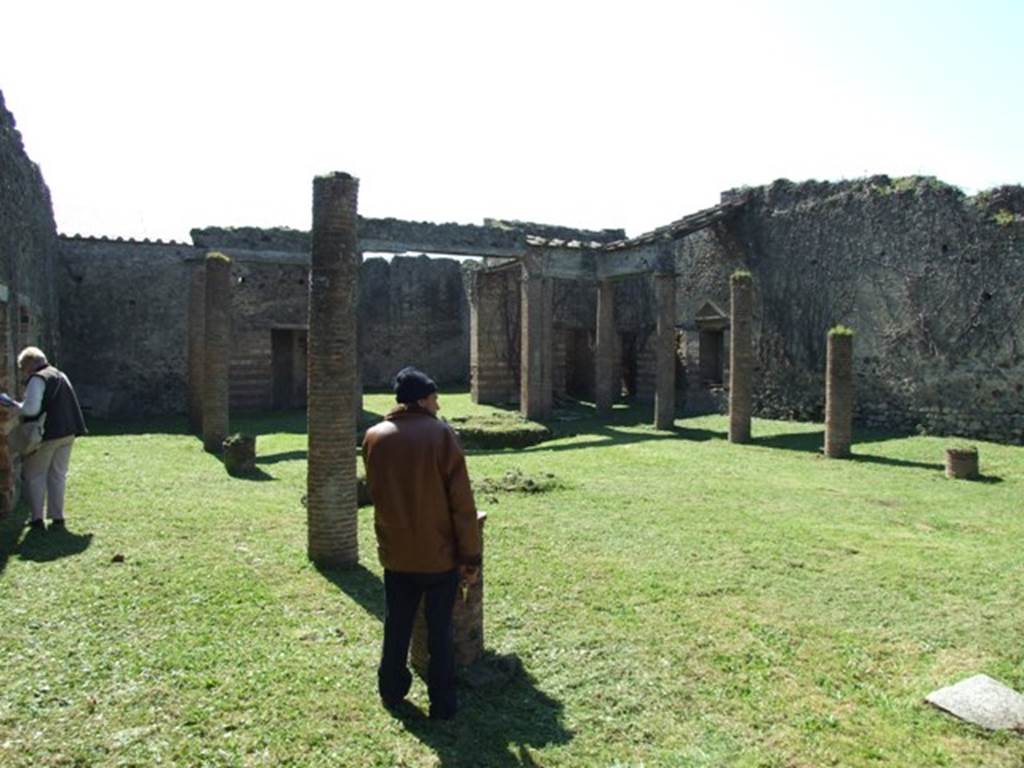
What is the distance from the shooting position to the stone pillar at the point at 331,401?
6203mm

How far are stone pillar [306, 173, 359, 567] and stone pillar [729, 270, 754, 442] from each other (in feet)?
Result: 32.2

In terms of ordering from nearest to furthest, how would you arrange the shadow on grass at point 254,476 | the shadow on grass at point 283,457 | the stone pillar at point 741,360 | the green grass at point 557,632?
the green grass at point 557,632, the shadow on grass at point 254,476, the shadow on grass at point 283,457, the stone pillar at point 741,360

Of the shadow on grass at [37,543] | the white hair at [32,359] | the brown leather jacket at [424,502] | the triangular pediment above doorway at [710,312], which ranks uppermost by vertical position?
the triangular pediment above doorway at [710,312]

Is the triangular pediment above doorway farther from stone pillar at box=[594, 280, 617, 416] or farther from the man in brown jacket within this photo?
the man in brown jacket

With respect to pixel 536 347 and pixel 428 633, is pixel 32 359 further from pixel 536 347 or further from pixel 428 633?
pixel 536 347

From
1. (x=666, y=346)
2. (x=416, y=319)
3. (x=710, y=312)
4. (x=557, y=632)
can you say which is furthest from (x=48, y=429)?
(x=416, y=319)

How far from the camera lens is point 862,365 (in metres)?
16.2

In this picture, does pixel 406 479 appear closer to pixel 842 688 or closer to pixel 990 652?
pixel 842 688

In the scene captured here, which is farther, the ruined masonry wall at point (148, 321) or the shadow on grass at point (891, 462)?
the ruined masonry wall at point (148, 321)

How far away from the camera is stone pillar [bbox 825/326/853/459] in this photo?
12664mm

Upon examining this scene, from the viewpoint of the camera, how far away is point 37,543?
21.1 feet

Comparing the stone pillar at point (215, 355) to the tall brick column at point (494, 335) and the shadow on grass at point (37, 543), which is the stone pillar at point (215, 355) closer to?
the shadow on grass at point (37, 543)

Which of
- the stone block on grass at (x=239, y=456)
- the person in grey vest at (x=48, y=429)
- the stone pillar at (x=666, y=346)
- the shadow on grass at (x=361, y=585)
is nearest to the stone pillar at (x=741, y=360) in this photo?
the stone pillar at (x=666, y=346)

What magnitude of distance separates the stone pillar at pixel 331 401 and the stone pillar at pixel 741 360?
9.81 metres
